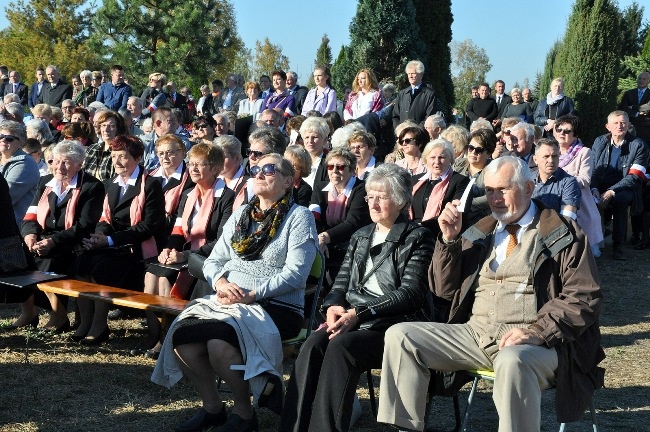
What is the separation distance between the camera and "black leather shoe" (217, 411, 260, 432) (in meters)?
4.76

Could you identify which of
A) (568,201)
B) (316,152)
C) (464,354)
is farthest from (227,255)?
(568,201)

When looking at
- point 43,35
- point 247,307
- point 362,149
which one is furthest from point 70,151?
point 43,35

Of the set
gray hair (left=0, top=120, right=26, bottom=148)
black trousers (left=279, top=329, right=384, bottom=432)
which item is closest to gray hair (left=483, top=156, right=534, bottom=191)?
black trousers (left=279, top=329, right=384, bottom=432)

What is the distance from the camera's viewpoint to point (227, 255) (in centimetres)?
534

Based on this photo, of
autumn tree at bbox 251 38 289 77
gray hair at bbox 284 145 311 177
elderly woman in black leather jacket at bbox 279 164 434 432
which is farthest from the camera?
autumn tree at bbox 251 38 289 77

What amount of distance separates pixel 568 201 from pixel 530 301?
3.75 meters

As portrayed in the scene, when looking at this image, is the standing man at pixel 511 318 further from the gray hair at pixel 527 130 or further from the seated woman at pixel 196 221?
the gray hair at pixel 527 130

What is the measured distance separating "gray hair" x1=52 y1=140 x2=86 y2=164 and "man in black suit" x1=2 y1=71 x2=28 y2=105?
38.2ft

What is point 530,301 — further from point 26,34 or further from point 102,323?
point 26,34

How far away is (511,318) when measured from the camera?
14.5 feet

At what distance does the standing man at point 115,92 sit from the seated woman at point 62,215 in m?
7.81

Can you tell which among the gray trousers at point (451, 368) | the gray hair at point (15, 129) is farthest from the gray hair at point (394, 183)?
the gray hair at point (15, 129)

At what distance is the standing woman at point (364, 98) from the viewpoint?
11523 millimetres

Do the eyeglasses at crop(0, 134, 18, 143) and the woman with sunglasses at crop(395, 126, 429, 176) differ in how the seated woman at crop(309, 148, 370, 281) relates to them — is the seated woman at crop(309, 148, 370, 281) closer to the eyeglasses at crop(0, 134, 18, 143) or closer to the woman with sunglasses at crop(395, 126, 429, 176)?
the woman with sunglasses at crop(395, 126, 429, 176)
